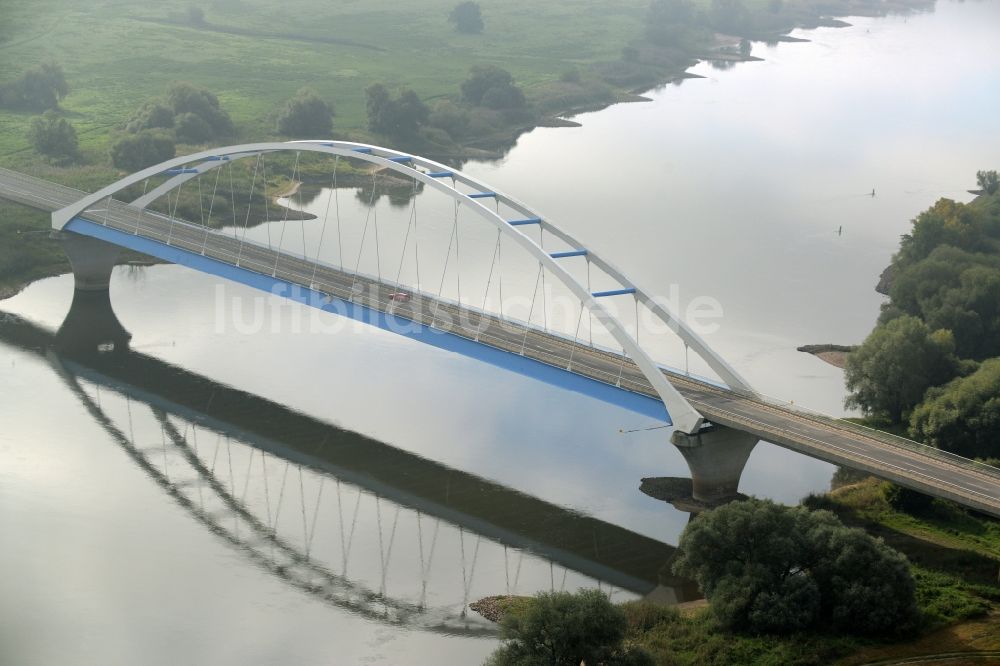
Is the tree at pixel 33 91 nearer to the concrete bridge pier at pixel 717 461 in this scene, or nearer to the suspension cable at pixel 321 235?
the suspension cable at pixel 321 235

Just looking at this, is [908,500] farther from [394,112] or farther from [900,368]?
[394,112]

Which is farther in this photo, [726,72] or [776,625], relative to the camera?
[726,72]

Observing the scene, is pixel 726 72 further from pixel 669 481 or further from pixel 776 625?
pixel 776 625

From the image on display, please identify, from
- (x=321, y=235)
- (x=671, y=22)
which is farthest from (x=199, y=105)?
(x=671, y=22)

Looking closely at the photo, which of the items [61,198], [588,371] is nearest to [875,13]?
[61,198]

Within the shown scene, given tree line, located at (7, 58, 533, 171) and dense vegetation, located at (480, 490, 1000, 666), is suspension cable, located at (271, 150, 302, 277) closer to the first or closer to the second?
tree line, located at (7, 58, 533, 171)
